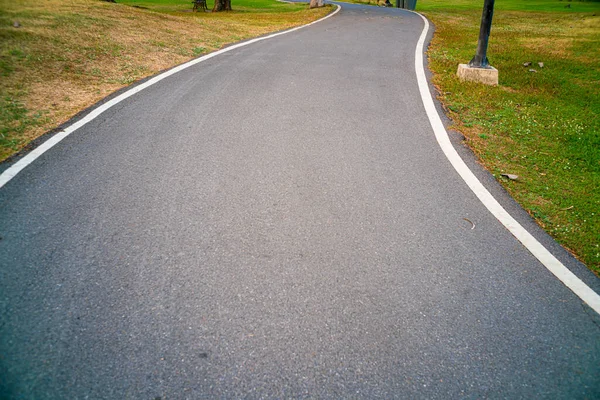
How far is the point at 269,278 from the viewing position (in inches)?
101

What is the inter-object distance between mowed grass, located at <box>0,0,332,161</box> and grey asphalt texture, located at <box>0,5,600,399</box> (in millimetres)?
1117

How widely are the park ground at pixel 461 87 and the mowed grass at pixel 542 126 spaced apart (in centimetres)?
2

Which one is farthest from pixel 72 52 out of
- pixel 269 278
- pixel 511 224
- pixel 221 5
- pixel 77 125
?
pixel 221 5

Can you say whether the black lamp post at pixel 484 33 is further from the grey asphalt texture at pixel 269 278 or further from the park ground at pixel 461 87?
the grey asphalt texture at pixel 269 278

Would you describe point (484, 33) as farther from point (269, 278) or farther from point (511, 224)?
point (269, 278)

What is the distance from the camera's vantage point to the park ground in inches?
156

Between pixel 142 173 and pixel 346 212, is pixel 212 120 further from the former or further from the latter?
pixel 346 212

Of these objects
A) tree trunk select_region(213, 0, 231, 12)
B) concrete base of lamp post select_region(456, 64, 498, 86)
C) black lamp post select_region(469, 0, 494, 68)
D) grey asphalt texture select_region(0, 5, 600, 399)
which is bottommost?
grey asphalt texture select_region(0, 5, 600, 399)

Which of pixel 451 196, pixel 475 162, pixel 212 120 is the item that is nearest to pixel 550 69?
pixel 475 162

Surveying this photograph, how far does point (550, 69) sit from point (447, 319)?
929cm

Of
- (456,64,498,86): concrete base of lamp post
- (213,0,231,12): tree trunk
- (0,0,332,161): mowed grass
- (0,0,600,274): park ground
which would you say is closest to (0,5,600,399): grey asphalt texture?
(0,0,600,274): park ground

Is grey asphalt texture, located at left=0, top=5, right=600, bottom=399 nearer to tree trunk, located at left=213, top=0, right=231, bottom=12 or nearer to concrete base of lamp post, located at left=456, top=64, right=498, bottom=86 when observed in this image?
concrete base of lamp post, located at left=456, top=64, right=498, bottom=86

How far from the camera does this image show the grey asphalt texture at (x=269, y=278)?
1988 millimetres

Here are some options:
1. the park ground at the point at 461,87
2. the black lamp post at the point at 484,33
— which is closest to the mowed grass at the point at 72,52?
the park ground at the point at 461,87
